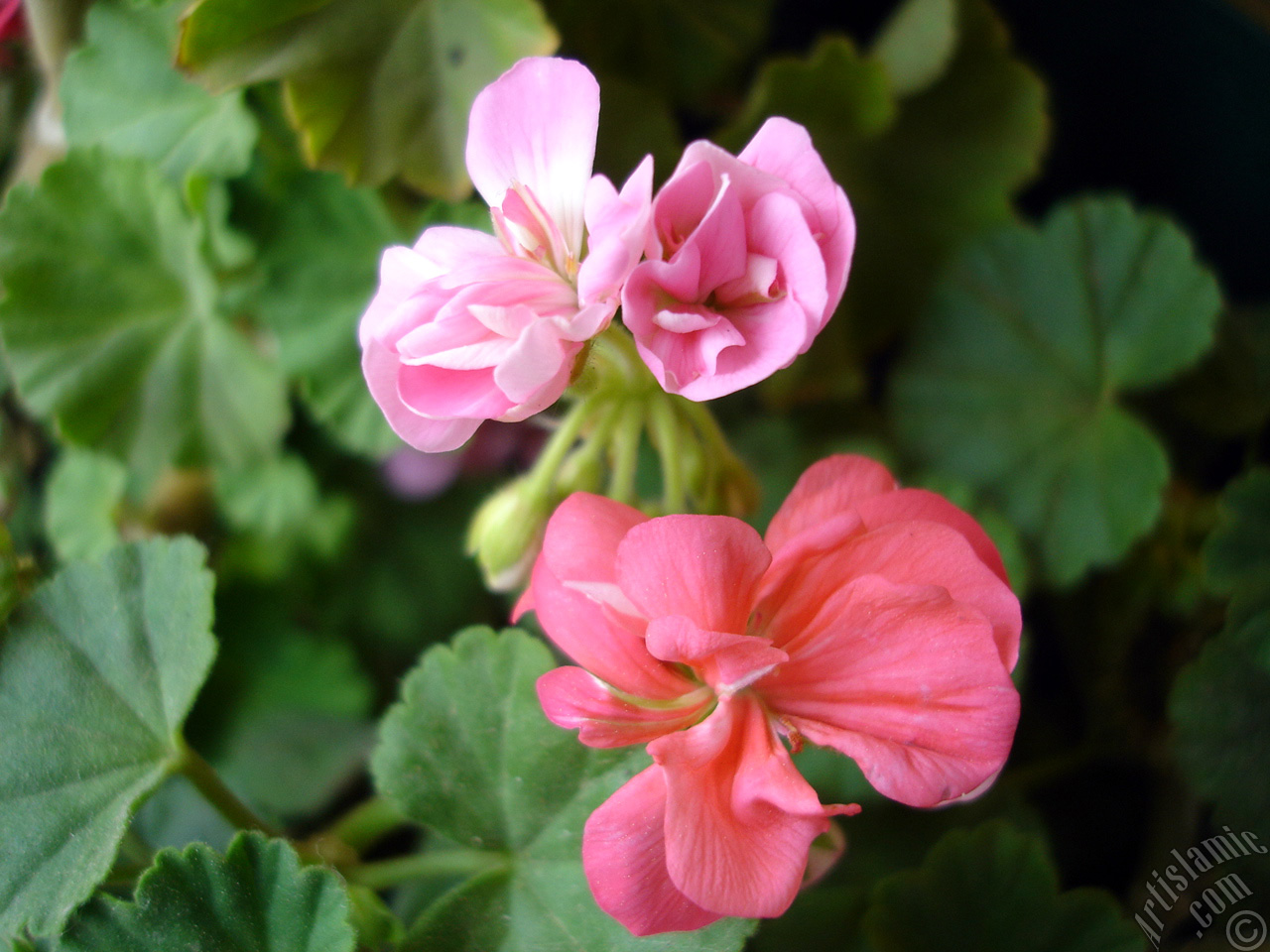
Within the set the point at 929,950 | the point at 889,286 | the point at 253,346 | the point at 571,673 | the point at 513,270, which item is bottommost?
the point at 929,950

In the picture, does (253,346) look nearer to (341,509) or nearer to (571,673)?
(341,509)

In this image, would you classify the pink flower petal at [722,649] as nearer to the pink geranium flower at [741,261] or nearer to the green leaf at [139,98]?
the pink geranium flower at [741,261]

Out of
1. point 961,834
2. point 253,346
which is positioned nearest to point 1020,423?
point 961,834

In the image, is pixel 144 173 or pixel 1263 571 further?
pixel 144 173

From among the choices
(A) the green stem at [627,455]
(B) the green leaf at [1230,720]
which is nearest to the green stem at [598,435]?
(A) the green stem at [627,455]

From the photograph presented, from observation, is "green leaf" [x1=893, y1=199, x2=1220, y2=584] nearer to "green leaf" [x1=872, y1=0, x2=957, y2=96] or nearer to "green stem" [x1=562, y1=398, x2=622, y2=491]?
"green leaf" [x1=872, y1=0, x2=957, y2=96]

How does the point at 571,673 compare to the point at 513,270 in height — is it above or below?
below

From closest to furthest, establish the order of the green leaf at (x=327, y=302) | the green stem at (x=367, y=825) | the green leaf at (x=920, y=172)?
the green stem at (x=367, y=825)
the green leaf at (x=327, y=302)
the green leaf at (x=920, y=172)

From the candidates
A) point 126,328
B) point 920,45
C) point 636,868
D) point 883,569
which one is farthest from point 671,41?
point 636,868
